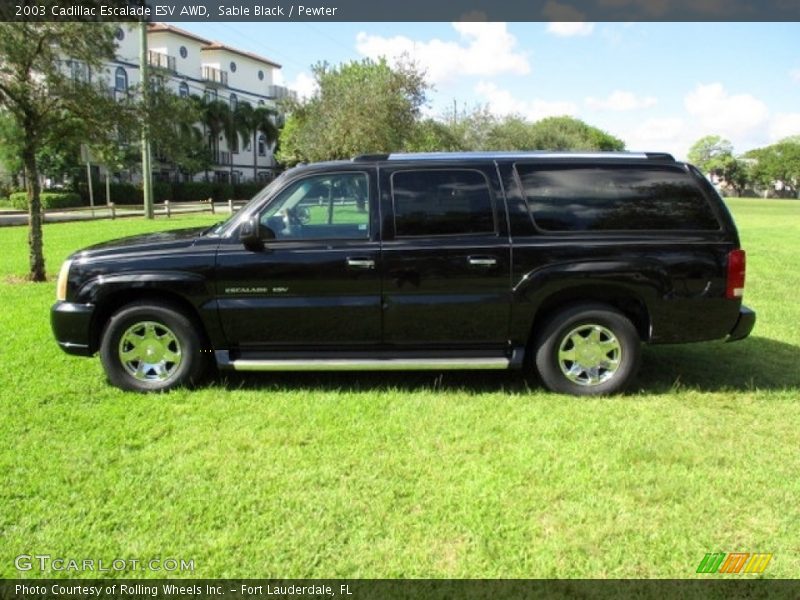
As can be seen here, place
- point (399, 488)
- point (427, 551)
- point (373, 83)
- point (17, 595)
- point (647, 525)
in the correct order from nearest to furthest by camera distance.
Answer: point (17, 595) < point (427, 551) < point (647, 525) < point (399, 488) < point (373, 83)

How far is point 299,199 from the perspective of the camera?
519 centimetres

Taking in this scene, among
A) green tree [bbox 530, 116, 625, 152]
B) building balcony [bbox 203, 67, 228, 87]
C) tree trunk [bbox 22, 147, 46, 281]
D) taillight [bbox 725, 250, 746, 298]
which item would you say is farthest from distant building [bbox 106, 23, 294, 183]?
taillight [bbox 725, 250, 746, 298]

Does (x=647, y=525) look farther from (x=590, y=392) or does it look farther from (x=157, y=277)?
(x=157, y=277)

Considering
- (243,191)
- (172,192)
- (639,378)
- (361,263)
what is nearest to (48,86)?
(361,263)

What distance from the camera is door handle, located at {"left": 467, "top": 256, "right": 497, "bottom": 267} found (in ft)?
16.4

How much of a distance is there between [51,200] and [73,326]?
118 feet

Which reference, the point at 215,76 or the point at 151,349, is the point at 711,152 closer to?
the point at 215,76

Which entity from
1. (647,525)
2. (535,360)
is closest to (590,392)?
(535,360)

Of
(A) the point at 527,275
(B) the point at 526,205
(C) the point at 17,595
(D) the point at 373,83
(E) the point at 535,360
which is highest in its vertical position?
(D) the point at 373,83

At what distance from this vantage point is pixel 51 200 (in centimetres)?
3656

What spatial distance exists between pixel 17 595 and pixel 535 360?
3745 millimetres

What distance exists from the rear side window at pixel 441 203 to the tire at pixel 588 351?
958 millimetres

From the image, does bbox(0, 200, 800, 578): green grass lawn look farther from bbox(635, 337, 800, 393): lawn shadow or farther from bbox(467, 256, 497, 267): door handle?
bbox(467, 256, 497, 267): door handle

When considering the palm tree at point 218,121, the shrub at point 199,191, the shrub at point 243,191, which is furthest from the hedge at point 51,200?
the palm tree at point 218,121
